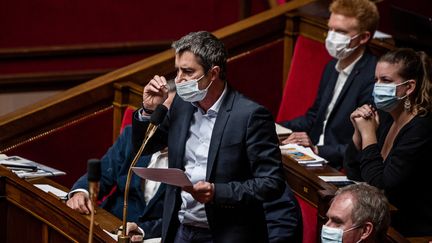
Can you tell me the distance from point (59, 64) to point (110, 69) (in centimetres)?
A: 27

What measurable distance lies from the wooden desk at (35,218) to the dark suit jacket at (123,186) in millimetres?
199

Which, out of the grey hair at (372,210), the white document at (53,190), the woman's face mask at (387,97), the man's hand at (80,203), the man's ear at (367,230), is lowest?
the white document at (53,190)

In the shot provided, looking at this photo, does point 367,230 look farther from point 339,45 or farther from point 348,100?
point 339,45

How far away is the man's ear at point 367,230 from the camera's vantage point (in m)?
2.80

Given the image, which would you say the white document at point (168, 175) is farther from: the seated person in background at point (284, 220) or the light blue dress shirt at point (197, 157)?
the seated person in background at point (284, 220)

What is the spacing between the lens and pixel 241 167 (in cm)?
295

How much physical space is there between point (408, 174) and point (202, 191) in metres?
0.82

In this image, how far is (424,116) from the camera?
11.2 feet

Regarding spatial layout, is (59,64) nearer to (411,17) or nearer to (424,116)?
(411,17)

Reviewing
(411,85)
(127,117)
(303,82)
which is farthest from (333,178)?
(303,82)

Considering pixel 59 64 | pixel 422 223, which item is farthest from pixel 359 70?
pixel 59 64

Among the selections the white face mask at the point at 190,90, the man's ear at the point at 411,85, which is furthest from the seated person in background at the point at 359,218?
the man's ear at the point at 411,85

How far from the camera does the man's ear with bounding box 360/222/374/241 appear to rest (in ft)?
9.20

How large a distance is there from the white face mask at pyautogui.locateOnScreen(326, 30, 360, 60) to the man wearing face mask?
1306 mm
